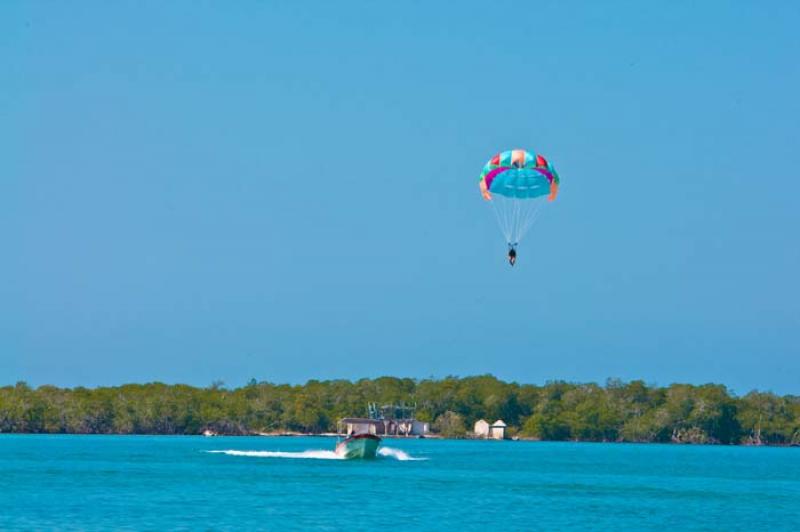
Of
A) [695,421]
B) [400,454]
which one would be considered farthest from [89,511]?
[695,421]

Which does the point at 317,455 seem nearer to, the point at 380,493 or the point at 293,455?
the point at 293,455

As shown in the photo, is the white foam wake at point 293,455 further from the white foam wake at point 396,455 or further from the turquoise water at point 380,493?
the white foam wake at point 396,455

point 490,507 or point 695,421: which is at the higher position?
point 695,421

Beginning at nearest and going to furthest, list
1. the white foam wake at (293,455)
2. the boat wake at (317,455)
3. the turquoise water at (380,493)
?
1. the turquoise water at (380,493)
2. the white foam wake at (293,455)
3. the boat wake at (317,455)

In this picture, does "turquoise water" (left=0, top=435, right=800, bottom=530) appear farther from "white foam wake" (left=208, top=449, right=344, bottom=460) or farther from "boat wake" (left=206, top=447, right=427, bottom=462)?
"white foam wake" (left=208, top=449, right=344, bottom=460)

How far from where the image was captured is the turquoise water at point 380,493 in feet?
216

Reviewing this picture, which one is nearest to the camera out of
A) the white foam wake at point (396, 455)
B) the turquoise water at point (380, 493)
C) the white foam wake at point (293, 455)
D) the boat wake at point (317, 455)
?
the turquoise water at point (380, 493)

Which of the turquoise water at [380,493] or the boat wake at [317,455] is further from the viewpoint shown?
the boat wake at [317,455]

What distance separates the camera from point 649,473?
111188 millimetres

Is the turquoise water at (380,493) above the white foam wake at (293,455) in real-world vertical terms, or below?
below

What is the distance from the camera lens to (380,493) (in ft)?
264

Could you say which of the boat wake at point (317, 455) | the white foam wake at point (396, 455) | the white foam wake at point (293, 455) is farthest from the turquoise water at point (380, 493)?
the white foam wake at point (293, 455)

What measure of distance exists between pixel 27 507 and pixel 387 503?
1778cm

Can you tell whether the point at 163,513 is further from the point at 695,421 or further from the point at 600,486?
the point at 695,421
